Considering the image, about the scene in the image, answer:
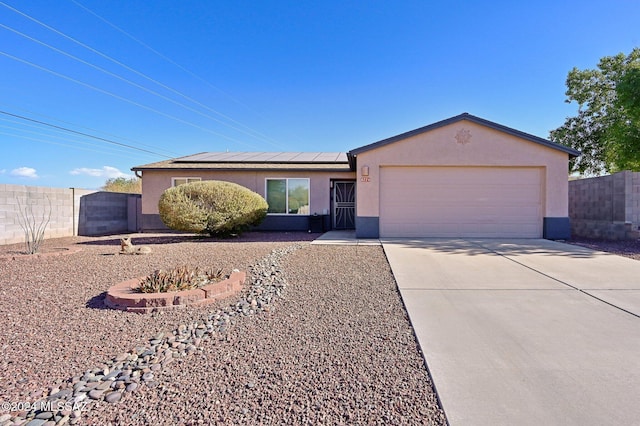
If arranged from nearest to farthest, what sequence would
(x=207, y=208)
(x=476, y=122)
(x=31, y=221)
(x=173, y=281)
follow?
(x=173, y=281) → (x=207, y=208) → (x=476, y=122) → (x=31, y=221)

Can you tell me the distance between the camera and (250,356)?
302 cm

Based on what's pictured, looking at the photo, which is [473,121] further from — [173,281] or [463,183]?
[173,281]

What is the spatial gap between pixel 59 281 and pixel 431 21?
12254mm

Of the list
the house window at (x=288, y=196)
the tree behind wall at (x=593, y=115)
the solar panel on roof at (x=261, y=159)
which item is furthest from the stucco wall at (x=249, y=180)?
the tree behind wall at (x=593, y=115)

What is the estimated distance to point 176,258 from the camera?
24.5 ft

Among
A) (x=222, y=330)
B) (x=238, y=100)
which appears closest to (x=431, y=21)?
(x=222, y=330)

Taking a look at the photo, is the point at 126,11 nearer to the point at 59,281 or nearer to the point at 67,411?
the point at 59,281

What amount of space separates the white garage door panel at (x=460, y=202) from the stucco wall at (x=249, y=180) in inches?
136

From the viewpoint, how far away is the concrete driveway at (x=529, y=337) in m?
2.31

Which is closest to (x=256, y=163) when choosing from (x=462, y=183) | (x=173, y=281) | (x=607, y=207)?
(x=462, y=183)

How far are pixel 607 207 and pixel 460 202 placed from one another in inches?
192

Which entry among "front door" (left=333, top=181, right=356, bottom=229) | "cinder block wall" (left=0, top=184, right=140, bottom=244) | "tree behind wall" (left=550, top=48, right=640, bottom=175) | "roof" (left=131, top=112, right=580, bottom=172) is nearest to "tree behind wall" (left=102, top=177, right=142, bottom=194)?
"cinder block wall" (left=0, top=184, right=140, bottom=244)

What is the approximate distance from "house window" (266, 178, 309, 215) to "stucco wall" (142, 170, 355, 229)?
0.21 m

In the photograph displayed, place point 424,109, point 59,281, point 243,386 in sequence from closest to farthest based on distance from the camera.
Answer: point 243,386 < point 59,281 < point 424,109
